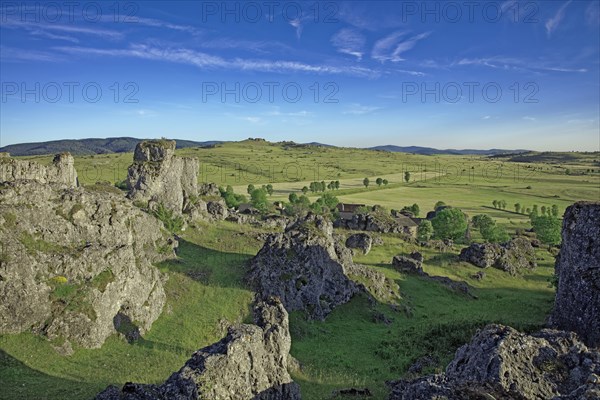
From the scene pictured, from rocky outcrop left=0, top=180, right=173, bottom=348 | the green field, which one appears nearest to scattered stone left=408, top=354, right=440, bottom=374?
the green field

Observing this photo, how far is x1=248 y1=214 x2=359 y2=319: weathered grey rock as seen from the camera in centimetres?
4744

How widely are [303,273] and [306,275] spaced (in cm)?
45

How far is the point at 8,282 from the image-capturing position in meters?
30.6

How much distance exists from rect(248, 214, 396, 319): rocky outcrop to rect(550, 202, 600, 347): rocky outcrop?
21.4 meters

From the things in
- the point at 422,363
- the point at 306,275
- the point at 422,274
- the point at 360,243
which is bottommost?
the point at 422,363

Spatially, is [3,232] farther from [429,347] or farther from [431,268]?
[431,268]

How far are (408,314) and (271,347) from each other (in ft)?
109

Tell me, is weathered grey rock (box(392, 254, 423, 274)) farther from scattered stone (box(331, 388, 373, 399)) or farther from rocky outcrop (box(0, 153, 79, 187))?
rocky outcrop (box(0, 153, 79, 187))

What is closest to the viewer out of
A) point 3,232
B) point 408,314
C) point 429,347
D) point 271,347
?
point 271,347

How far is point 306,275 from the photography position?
50000 millimetres

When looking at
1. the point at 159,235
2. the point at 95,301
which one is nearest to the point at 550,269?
the point at 159,235

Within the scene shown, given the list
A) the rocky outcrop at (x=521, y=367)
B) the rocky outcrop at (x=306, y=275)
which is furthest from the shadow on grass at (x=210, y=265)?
the rocky outcrop at (x=521, y=367)

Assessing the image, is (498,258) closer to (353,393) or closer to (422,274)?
(422,274)

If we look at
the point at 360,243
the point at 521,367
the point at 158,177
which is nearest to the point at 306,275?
the point at 360,243
